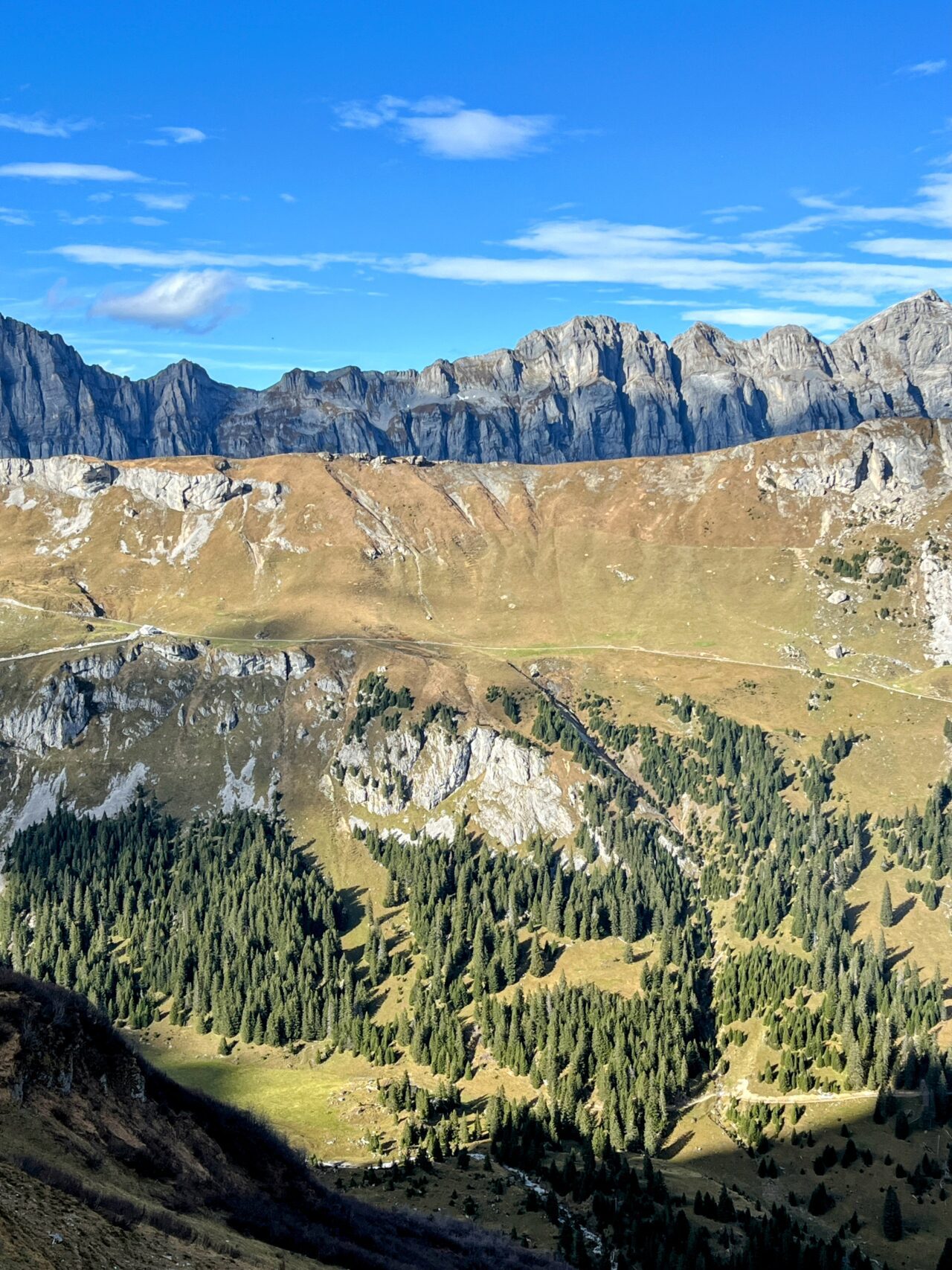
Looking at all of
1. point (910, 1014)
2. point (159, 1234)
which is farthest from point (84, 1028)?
point (910, 1014)

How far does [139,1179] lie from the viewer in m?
51.0

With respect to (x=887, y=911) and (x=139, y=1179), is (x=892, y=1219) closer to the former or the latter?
(x=887, y=911)

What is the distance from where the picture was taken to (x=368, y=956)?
181000 millimetres

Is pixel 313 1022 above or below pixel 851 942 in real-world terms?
below

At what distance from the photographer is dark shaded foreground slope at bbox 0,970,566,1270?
4031 centimetres

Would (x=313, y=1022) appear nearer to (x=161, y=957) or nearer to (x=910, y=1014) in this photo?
(x=161, y=957)

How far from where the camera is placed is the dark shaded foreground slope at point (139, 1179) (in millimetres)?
40312

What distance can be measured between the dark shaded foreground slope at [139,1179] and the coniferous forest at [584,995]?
31.3m

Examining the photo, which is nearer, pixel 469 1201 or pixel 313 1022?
pixel 469 1201

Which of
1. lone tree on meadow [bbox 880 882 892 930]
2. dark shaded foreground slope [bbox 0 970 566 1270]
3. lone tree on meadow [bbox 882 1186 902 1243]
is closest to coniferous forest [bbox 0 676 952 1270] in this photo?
lone tree on meadow [bbox 880 882 892 930]

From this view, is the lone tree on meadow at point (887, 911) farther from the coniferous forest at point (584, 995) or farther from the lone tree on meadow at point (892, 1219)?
the lone tree on meadow at point (892, 1219)

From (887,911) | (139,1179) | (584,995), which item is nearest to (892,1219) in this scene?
(584,995)

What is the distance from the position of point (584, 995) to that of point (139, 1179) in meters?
117

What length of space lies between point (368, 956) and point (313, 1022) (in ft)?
58.8
